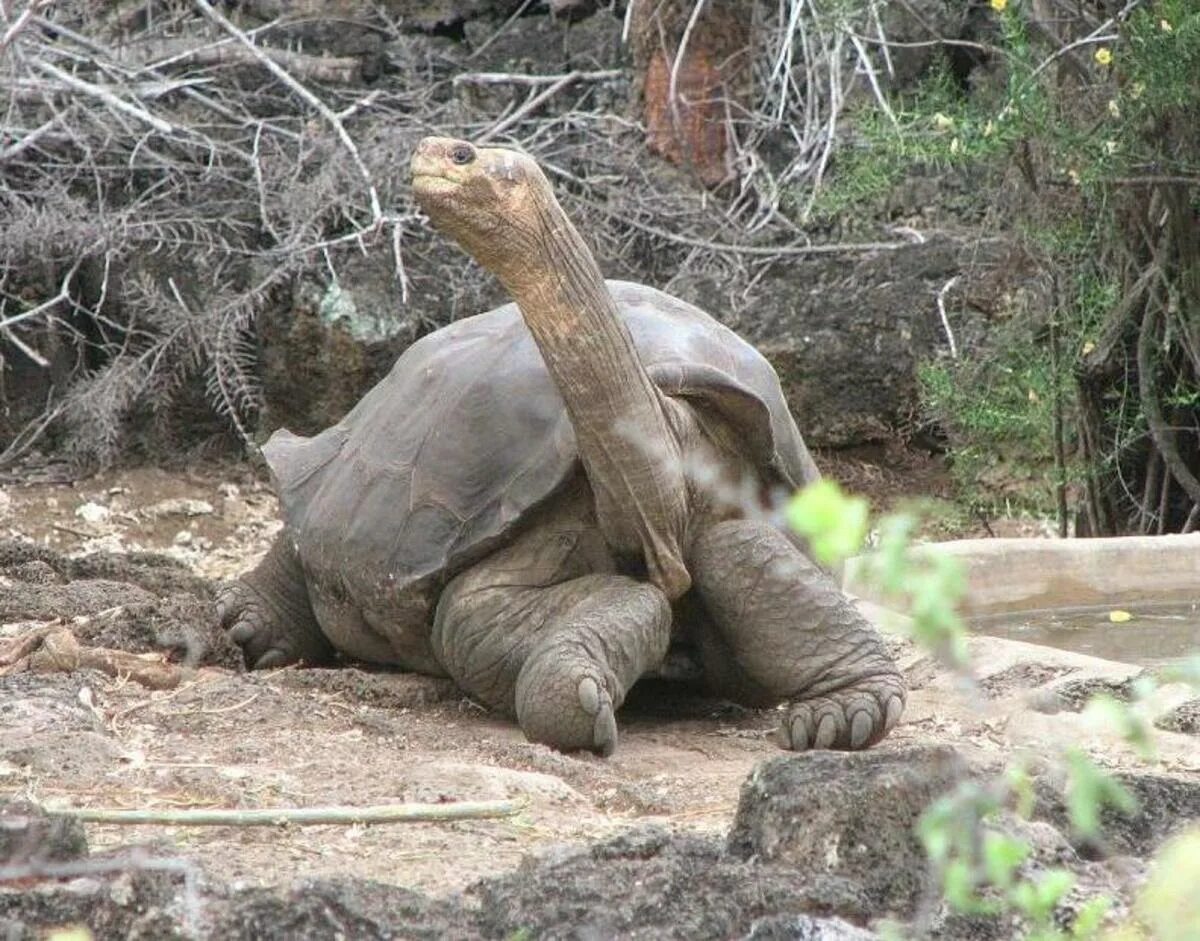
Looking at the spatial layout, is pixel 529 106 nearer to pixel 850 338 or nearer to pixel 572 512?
pixel 850 338

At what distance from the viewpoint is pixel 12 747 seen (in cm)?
340

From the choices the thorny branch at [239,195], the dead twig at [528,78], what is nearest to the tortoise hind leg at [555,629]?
the thorny branch at [239,195]

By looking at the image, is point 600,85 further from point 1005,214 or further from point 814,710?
point 814,710

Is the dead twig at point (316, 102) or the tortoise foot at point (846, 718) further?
the dead twig at point (316, 102)

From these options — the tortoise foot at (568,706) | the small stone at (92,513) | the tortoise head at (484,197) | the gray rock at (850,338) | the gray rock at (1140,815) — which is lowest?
the small stone at (92,513)

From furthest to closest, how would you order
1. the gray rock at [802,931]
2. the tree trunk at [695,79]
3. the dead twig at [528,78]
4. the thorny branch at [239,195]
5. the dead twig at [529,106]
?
the dead twig at [528,78], the tree trunk at [695,79], the dead twig at [529,106], the thorny branch at [239,195], the gray rock at [802,931]

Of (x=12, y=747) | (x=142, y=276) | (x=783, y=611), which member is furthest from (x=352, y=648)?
(x=142, y=276)

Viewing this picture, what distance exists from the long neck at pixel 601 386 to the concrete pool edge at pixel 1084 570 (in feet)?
3.23

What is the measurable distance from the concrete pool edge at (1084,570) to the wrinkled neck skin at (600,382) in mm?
980

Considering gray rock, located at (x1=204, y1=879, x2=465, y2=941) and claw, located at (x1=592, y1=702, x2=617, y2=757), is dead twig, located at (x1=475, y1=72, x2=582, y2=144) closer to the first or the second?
claw, located at (x1=592, y1=702, x2=617, y2=757)

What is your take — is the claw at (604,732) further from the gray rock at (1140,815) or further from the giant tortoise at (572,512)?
the gray rock at (1140,815)

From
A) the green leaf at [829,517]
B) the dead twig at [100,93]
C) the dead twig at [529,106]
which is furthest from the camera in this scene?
the dead twig at [529,106]

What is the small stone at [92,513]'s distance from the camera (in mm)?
7355

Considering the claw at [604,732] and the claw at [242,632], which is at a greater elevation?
the claw at [604,732]
